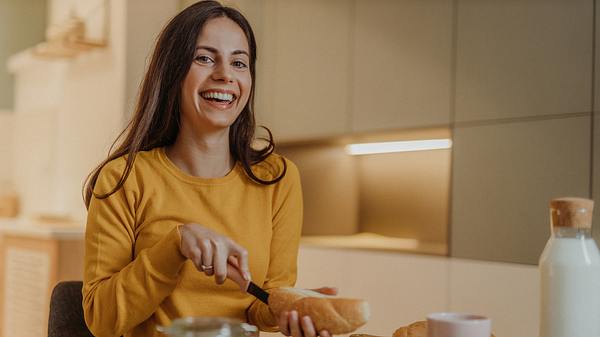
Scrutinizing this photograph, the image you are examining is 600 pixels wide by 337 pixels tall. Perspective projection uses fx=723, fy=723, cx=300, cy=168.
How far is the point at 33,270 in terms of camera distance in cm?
361

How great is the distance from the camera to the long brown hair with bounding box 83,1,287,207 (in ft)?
4.37

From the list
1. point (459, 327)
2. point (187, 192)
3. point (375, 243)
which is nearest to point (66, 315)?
point (187, 192)

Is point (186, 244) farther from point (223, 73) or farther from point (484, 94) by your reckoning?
point (484, 94)

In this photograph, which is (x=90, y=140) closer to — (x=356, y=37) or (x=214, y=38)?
(x=356, y=37)

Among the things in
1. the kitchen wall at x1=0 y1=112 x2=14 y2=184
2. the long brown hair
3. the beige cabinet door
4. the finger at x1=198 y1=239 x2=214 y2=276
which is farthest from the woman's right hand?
the kitchen wall at x1=0 y1=112 x2=14 y2=184

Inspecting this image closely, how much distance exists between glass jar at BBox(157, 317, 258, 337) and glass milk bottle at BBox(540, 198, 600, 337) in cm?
51

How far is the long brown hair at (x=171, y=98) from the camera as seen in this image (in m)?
1.33

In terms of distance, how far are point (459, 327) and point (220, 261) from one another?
1.15 ft

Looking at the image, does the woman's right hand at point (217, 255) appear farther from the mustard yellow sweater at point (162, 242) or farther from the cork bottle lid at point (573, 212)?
the cork bottle lid at point (573, 212)

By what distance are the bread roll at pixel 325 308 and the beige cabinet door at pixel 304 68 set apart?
7.61ft

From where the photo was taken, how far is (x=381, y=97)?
10.1 feet

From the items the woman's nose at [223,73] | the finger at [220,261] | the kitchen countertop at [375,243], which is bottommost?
the kitchen countertop at [375,243]

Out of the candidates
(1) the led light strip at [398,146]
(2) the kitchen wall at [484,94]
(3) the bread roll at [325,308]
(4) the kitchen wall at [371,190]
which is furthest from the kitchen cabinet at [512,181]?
(3) the bread roll at [325,308]

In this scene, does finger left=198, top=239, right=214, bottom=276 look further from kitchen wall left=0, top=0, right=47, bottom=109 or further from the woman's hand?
kitchen wall left=0, top=0, right=47, bottom=109
